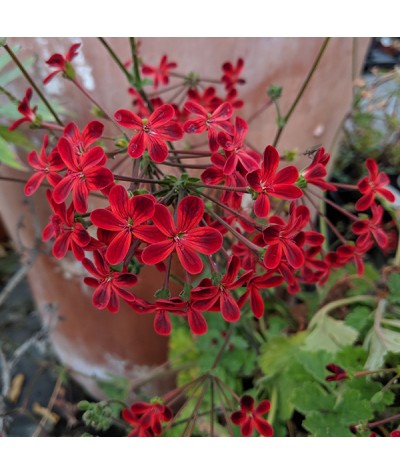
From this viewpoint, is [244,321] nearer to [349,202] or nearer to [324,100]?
[324,100]

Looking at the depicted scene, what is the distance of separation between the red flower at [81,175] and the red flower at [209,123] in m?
0.08

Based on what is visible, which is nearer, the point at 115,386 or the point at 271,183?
the point at 271,183

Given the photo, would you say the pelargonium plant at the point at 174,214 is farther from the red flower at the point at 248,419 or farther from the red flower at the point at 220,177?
the red flower at the point at 248,419

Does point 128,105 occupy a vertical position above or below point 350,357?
above

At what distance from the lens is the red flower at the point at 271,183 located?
14.0 inches

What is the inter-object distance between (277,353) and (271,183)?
38 centimetres

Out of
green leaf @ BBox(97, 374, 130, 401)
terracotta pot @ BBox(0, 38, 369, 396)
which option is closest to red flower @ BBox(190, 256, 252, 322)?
terracotta pot @ BBox(0, 38, 369, 396)

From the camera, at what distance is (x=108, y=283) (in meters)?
0.38

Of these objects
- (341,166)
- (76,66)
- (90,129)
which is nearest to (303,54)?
Answer: (76,66)

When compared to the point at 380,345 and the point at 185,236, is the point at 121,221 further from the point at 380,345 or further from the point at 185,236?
the point at 380,345

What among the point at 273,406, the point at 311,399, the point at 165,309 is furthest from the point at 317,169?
the point at 273,406

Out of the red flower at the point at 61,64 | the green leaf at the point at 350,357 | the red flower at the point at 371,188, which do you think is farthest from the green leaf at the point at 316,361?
the red flower at the point at 61,64

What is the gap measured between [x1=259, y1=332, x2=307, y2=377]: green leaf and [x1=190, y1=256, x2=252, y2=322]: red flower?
32cm

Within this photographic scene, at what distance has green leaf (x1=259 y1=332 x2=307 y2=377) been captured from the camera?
0.67 metres
